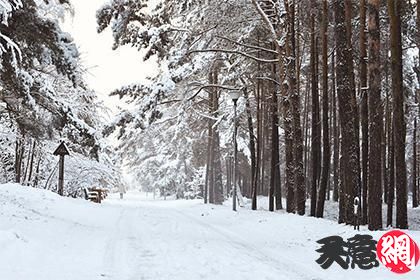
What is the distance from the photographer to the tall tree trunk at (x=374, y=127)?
10070mm

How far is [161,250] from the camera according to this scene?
822cm

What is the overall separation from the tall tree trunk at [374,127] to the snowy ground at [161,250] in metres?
0.71

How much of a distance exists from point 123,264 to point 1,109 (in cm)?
1207

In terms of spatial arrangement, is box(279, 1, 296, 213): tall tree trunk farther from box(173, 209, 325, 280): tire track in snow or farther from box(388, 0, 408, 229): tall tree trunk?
box(173, 209, 325, 280): tire track in snow

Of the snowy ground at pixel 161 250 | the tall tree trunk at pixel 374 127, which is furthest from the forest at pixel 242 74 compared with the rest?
the snowy ground at pixel 161 250

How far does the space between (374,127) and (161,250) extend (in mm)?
5605

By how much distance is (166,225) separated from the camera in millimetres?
12938

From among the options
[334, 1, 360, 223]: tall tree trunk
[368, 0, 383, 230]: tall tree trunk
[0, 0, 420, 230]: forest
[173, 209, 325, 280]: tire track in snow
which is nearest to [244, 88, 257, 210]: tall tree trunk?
[0, 0, 420, 230]: forest

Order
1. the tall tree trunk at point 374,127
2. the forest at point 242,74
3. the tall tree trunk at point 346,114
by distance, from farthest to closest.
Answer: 1. the tall tree trunk at point 346,114
2. the forest at point 242,74
3. the tall tree trunk at point 374,127

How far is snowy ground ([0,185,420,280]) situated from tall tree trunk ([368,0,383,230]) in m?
0.71

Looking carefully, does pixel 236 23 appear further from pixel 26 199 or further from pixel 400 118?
pixel 26 199

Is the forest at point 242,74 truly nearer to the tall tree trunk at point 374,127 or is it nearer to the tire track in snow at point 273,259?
the tall tree trunk at point 374,127

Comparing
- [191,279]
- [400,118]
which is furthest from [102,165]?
[191,279]

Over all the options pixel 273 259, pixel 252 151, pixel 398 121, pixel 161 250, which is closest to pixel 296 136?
→ pixel 398 121
